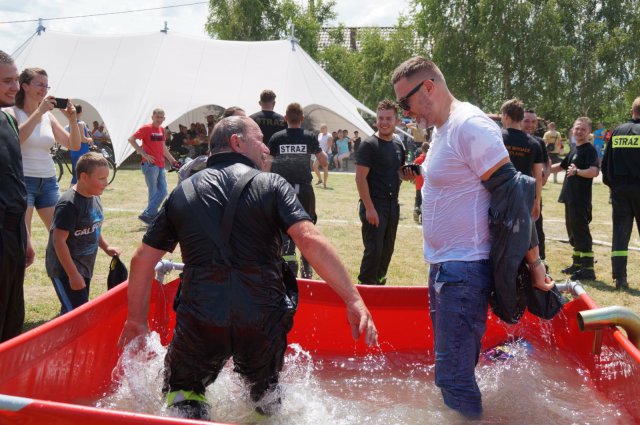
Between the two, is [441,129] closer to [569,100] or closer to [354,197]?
[354,197]

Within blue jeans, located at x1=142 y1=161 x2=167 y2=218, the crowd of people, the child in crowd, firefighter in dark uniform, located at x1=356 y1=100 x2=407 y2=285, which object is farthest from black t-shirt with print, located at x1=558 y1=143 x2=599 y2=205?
blue jeans, located at x1=142 y1=161 x2=167 y2=218

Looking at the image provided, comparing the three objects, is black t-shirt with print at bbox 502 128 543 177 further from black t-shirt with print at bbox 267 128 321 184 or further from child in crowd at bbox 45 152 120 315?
child in crowd at bbox 45 152 120 315

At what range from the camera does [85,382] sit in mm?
3514

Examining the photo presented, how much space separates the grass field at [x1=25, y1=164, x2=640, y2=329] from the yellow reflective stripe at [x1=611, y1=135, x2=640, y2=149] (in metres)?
1.63

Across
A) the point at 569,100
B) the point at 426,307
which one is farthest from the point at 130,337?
the point at 569,100

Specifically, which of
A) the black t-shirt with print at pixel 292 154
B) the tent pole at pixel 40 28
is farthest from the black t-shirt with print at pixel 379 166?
the tent pole at pixel 40 28

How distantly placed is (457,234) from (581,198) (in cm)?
518

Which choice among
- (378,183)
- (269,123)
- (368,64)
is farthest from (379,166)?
(368,64)

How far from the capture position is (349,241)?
935 cm

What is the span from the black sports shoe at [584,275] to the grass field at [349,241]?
13 cm

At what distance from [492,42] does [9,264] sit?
1390 inches

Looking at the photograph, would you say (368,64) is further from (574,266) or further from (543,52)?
(574,266)

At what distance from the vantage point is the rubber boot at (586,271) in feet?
24.1

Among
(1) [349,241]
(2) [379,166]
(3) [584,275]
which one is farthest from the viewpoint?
(1) [349,241]
